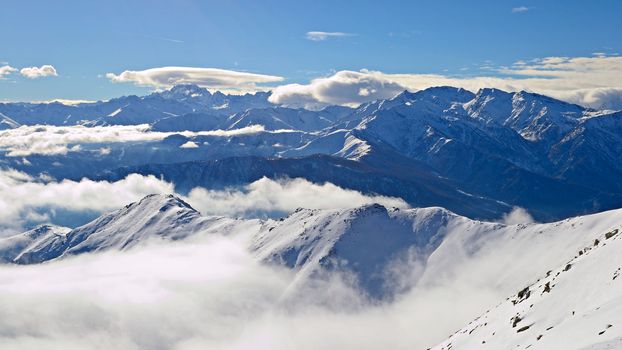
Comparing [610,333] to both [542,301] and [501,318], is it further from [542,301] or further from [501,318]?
[501,318]

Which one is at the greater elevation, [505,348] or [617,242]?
[617,242]

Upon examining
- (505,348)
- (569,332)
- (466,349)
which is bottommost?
(466,349)

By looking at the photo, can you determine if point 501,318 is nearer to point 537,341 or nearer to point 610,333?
point 537,341

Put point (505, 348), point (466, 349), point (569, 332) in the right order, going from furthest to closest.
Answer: point (466, 349)
point (505, 348)
point (569, 332)

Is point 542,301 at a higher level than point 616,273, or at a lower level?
lower

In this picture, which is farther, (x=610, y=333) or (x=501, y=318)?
(x=501, y=318)

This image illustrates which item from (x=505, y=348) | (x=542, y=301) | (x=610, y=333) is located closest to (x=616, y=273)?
(x=542, y=301)

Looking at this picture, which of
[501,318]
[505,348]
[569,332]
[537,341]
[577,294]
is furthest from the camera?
[501,318]

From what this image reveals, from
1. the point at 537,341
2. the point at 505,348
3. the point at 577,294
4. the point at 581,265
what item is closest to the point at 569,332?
the point at 537,341

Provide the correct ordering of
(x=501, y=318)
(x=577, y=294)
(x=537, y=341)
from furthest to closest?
(x=501, y=318) < (x=577, y=294) < (x=537, y=341)
